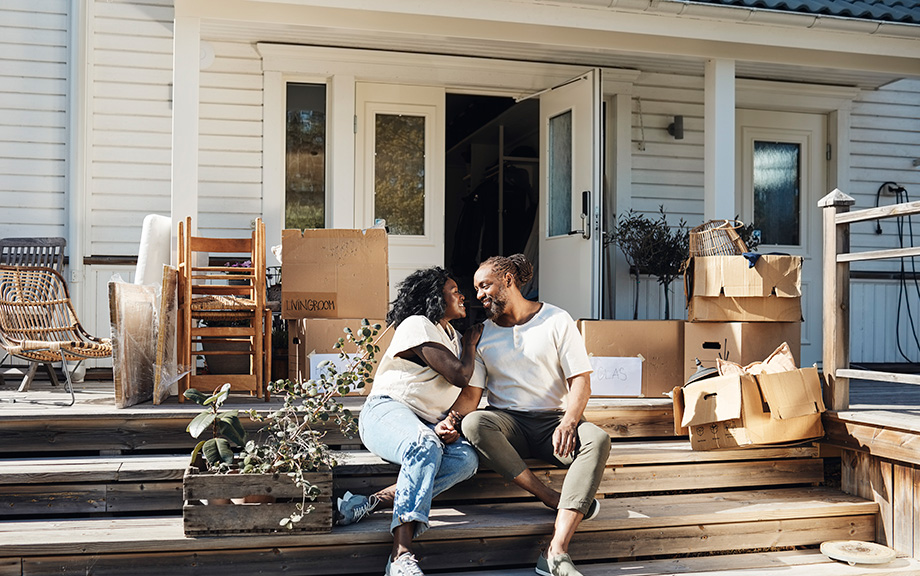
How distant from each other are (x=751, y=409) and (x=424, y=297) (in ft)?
4.82

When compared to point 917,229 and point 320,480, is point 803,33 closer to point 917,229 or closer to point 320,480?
point 917,229

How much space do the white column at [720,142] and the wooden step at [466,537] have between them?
204 cm

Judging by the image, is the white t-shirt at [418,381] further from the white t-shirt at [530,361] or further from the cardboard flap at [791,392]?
the cardboard flap at [791,392]

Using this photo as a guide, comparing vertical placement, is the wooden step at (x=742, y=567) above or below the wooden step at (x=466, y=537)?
below

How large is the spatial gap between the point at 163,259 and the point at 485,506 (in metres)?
2.41

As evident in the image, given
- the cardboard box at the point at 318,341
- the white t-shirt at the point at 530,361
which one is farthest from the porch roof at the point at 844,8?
the cardboard box at the point at 318,341

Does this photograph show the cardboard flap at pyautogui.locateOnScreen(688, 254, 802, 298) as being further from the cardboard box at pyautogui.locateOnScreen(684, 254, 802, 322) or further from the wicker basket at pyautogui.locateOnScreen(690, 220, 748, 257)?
the wicker basket at pyautogui.locateOnScreen(690, 220, 748, 257)

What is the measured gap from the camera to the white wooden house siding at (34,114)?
5805 millimetres

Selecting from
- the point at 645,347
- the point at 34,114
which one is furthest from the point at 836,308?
the point at 34,114

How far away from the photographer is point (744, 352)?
4.36 m

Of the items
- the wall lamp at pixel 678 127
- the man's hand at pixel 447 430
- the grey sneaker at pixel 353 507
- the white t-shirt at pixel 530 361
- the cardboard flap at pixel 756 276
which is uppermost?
the wall lamp at pixel 678 127

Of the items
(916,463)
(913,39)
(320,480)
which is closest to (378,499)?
(320,480)

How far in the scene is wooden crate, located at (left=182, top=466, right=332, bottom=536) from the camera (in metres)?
2.96

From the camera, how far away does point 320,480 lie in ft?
→ 9.96
